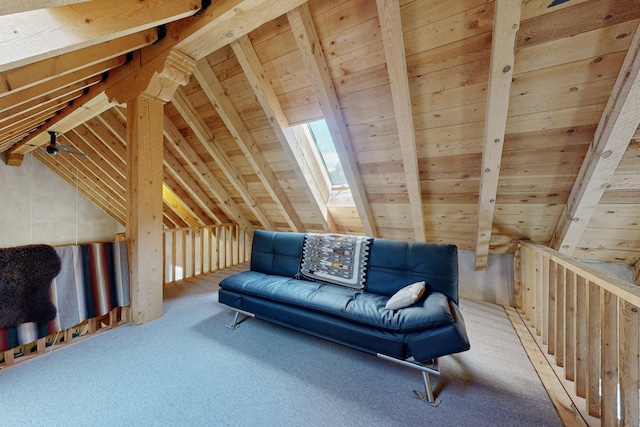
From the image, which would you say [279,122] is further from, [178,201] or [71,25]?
[178,201]

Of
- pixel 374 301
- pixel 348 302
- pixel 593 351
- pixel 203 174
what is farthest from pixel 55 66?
pixel 593 351

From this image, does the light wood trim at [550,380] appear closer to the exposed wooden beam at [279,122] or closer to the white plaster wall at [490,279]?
the white plaster wall at [490,279]

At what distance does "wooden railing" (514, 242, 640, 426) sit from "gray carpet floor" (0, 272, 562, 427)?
0.24 m

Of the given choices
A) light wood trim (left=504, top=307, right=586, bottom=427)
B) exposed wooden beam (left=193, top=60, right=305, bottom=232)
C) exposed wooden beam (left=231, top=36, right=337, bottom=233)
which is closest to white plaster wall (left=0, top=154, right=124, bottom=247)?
exposed wooden beam (left=193, top=60, right=305, bottom=232)

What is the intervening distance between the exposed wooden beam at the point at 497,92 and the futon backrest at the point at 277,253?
1820mm

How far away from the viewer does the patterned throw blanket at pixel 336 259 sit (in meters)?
2.23

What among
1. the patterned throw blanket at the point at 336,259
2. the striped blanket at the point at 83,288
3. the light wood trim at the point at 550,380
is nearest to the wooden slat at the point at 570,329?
the light wood trim at the point at 550,380

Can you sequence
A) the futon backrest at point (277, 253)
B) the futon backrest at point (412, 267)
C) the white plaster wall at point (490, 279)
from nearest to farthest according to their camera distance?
the futon backrest at point (412, 267) → the futon backrest at point (277, 253) → the white plaster wall at point (490, 279)

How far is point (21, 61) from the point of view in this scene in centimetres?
113

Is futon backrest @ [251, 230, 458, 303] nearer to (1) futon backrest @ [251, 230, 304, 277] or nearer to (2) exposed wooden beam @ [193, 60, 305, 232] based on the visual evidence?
(1) futon backrest @ [251, 230, 304, 277]

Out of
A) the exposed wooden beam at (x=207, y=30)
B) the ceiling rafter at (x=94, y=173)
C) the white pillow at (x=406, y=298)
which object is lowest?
the white pillow at (x=406, y=298)

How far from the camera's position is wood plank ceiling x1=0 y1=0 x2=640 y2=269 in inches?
54.6

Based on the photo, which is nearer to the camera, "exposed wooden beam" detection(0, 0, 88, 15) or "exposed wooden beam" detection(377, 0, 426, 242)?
"exposed wooden beam" detection(0, 0, 88, 15)

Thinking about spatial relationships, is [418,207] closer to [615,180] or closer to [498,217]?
[498,217]
